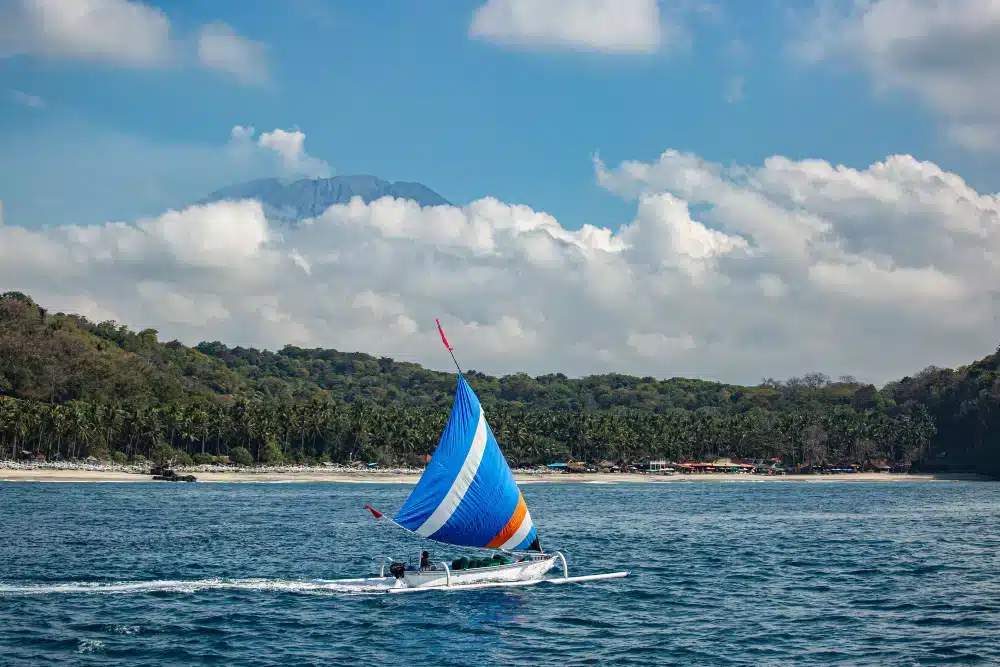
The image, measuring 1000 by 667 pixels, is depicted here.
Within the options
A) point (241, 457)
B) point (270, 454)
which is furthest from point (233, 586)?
point (270, 454)

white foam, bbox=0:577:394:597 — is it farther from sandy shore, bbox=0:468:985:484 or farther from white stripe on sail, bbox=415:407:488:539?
sandy shore, bbox=0:468:985:484

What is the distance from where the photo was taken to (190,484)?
145m

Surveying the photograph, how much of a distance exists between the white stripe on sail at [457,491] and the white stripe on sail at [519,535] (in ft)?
10.3

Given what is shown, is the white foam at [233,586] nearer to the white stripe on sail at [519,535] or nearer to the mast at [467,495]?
the white stripe on sail at [519,535]

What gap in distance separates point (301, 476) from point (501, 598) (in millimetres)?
132601

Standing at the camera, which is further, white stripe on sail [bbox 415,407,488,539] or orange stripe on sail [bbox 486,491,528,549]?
orange stripe on sail [bbox 486,491,528,549]

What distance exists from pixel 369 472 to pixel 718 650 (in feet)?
498

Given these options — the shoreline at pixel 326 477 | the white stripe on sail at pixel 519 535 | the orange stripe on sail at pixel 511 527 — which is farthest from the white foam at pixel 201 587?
the shoreline at pixel 326 477

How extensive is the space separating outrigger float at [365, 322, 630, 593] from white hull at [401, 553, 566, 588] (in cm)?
4

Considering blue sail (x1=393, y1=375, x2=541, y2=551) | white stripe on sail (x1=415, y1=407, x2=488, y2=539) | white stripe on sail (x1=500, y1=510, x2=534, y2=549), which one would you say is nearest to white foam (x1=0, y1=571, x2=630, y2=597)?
white stripe on sail (x1=500, y1=510, x2=534, y2=549)

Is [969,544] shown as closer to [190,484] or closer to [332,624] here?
[332,624]

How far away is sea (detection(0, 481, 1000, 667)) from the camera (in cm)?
3425

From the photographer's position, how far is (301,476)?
171 m

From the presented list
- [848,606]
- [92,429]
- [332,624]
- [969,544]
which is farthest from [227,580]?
[92,429]
